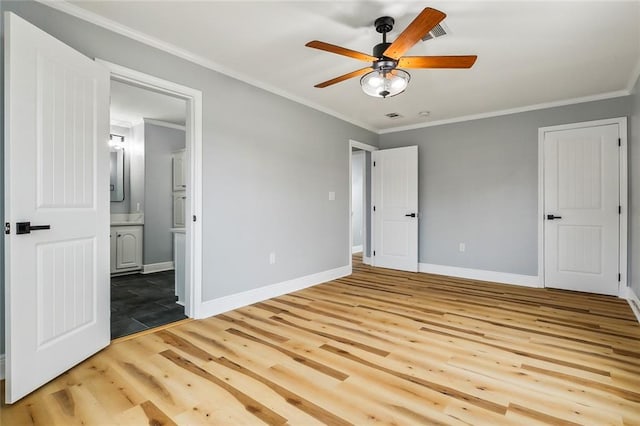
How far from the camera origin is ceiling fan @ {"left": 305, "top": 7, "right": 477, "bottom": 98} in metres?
1.98

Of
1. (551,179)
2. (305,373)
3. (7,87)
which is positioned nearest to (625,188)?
(551,179)

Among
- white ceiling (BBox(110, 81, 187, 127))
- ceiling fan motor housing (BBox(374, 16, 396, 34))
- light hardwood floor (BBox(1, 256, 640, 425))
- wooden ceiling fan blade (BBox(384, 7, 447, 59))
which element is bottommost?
light hardwood floor (BBox(1, 256, 640, 425))

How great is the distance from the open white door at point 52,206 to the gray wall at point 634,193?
16.4 feet

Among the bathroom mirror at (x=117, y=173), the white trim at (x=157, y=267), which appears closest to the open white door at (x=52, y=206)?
the white trim at (x=157, y=267)

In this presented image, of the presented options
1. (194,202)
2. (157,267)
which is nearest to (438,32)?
(194,202)

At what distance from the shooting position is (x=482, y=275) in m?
4.79

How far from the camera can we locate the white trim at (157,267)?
5.26 meters

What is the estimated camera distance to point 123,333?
105 inches

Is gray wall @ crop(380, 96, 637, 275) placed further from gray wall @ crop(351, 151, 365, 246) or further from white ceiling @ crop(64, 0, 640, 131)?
gray wall @ crop(351, 151, 365, 246)

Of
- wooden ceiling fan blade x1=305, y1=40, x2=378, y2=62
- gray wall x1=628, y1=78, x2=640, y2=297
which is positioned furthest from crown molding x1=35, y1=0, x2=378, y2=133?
gray wall x1=628, y1=78, x2=640, y2=297

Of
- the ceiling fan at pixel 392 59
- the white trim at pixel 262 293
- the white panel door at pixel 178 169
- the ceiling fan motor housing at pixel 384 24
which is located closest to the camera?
the ceiling fan at pixel 392 59

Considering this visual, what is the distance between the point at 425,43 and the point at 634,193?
10.1 ft

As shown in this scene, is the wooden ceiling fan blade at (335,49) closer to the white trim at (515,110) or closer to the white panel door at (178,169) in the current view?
the white trim at (515,110)

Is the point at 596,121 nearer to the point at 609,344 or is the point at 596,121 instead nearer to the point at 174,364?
the point at 609,344
